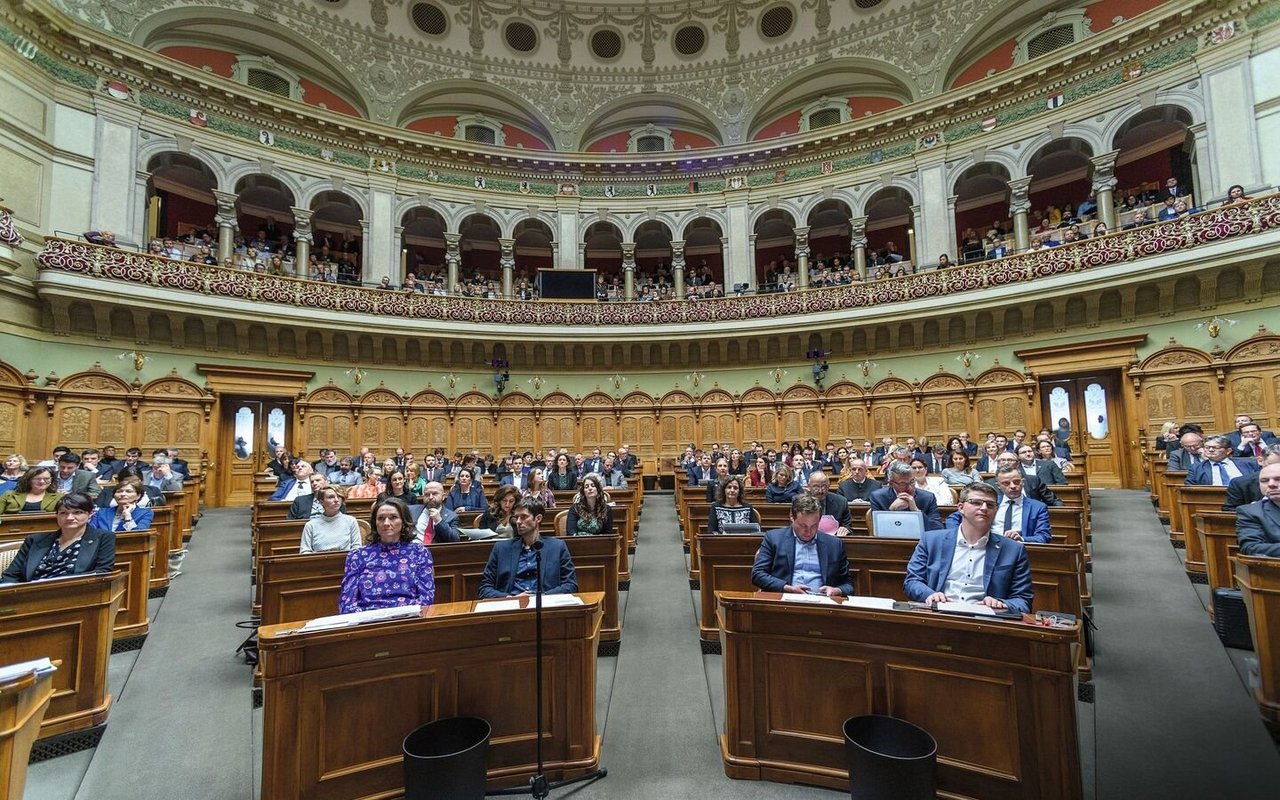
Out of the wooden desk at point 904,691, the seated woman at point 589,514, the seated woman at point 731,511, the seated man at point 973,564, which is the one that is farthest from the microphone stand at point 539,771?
the seated woman at point 731,511

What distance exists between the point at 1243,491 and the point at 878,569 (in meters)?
2.86

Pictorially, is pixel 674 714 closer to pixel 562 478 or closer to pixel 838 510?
pixel 838 510

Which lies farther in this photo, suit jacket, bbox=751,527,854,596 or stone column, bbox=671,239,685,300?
stone column, bbox=671,239,685,300

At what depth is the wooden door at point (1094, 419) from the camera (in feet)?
39.4

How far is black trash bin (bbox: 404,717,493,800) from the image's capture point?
8.80ft

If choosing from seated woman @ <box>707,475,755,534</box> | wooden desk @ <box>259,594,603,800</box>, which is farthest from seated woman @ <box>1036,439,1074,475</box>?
wooden desk @ <box>259,594,603,800</box>

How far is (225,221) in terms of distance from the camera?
14.3 meters

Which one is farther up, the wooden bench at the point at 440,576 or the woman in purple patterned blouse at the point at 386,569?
the woman in purple patterned blouse at the point at 386,569

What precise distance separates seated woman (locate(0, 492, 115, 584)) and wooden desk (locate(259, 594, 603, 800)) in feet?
6.86

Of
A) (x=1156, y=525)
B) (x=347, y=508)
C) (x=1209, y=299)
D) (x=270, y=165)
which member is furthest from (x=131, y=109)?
(x=1209, y=299)

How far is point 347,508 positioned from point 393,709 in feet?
16.3

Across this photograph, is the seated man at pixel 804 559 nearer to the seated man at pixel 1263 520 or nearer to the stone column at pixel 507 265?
the seated man at pixel 1263 520

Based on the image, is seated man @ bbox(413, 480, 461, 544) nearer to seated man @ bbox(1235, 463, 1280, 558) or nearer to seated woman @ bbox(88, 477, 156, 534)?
seated woman @ bbox(88, 477, 156, 534)

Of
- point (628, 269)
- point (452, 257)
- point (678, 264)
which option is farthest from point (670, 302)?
point (452, 257)
